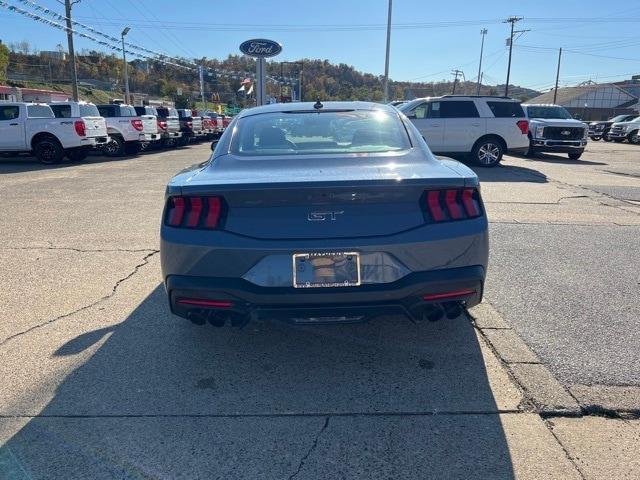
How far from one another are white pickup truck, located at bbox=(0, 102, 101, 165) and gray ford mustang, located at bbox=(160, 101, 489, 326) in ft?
48.7

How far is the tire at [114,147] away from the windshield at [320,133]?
16546 millimetres

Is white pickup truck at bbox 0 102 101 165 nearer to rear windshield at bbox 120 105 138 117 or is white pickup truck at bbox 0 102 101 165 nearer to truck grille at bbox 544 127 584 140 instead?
rear windshield at bbox 120 105 138 117

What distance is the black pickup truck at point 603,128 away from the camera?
34.4 m

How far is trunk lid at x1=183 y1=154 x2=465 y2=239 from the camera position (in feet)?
9.14

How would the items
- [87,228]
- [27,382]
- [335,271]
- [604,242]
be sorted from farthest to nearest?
[87,228] < [604,242] < [27,382] < [335,271]

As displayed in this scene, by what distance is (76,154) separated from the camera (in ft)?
55.8

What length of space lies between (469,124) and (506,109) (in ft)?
4.30

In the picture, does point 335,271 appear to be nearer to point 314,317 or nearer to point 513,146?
point 314,317

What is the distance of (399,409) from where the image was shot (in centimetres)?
282

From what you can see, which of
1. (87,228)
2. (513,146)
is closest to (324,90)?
(513,146)

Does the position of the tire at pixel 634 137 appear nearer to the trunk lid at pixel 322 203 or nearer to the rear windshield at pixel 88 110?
the rear windshield at pixel 88 110

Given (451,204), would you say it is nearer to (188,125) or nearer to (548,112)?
(548,112)

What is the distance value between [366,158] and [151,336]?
2.04 meters

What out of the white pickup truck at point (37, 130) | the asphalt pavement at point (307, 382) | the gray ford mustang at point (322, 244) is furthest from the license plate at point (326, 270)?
the white pickup truck at point (37, 130)
